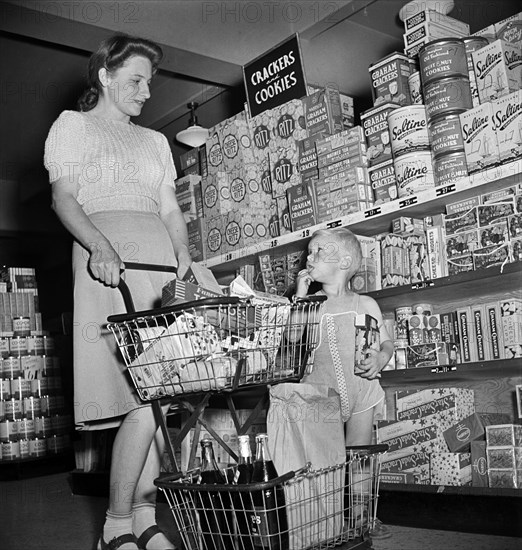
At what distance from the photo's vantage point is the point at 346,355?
2787 millimetres

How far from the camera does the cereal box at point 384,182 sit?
329 cm

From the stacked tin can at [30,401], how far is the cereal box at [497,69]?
477cm

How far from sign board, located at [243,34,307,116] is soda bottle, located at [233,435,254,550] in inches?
96.9

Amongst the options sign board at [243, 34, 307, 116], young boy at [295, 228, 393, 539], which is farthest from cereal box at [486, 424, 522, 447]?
sign board at [243, 34, 307, 116]

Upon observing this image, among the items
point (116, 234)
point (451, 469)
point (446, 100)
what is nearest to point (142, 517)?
point (116, 234)

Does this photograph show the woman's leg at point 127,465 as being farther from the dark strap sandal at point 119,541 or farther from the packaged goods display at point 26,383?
the packaged goods display at point 26,383

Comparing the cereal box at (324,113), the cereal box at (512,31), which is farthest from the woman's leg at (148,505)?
the cereal box at (512,31)

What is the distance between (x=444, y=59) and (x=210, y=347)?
202cm

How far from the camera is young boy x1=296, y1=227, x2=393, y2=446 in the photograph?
2.75m

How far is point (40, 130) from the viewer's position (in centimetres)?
779

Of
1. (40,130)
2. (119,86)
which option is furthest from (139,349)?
(40,130)

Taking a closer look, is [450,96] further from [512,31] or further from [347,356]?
[347,356]

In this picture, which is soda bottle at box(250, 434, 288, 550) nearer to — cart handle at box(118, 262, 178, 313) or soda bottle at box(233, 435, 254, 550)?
soda bottle at box(233, 435, 254, 550)

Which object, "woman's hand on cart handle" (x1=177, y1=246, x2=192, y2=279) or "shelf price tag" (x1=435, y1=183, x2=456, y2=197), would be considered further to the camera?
"shelf price tag" (x1=435, y1=183, x2=456, y2=197)
